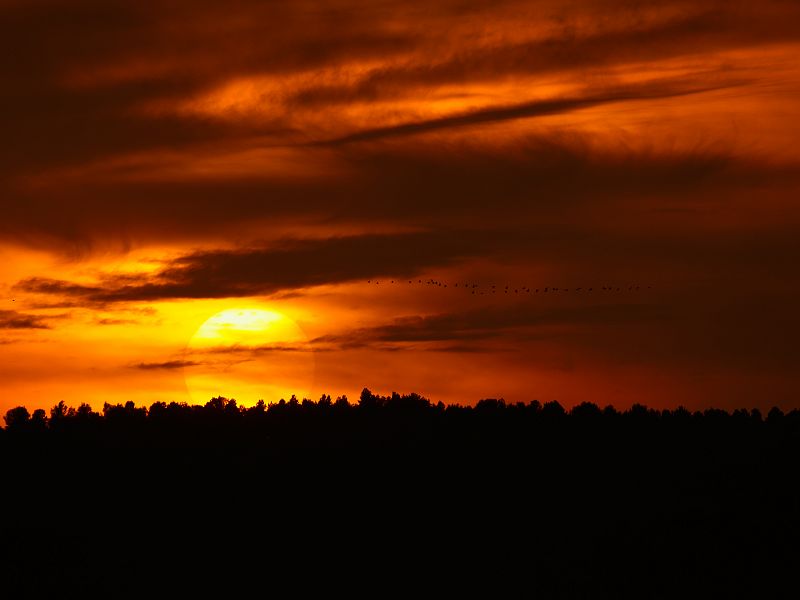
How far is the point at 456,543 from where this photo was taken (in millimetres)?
175500

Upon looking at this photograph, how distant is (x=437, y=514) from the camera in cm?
18212

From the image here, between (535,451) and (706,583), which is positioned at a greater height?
(535,451)

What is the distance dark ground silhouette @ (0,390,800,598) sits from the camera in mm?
157500

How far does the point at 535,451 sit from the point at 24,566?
2869 inches

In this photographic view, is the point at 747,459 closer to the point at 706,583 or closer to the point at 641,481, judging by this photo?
the point at 641,481

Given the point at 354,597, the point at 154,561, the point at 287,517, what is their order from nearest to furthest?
the point at 354,597 → the point at 154,561 → the point at 287,517

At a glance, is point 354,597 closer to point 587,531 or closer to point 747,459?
point 587,531

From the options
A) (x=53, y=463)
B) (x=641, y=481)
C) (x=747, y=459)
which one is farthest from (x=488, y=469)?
(x=53, y=463)

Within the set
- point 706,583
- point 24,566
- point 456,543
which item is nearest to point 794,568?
point 706,583

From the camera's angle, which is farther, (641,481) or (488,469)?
(488,469)

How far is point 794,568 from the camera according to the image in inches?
5782

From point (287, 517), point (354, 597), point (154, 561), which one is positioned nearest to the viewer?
point (354, 597)

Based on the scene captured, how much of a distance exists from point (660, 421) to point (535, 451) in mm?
18362

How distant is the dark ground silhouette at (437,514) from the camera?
157500 mm
